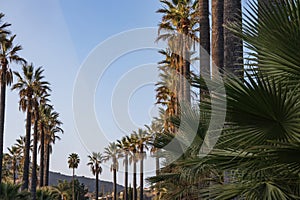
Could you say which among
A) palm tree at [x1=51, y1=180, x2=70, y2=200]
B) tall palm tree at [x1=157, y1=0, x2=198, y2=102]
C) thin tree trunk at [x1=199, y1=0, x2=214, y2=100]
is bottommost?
palm tree at [x1=51, y1=180, x2=70, y2=200]

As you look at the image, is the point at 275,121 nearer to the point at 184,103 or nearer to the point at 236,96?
the point at 236,96

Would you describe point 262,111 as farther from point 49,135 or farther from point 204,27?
point 49,135

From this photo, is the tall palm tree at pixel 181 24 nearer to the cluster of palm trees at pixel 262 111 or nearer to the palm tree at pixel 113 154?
the cluster of palm trees at pixel 262 111

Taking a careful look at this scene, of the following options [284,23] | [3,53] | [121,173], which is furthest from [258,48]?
[121,173]

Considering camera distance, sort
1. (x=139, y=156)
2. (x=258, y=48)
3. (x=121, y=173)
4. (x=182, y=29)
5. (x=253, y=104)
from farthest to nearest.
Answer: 1. (x=121, y=173)
2. (x=139, y=156)
3. (x=182, y=29)
4. (x=258, y=48)
5. (x=253, y=104)

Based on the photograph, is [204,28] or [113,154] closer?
[204,28]

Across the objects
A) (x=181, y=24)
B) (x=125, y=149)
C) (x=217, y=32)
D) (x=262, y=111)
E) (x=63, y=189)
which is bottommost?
(x=63, y=189)

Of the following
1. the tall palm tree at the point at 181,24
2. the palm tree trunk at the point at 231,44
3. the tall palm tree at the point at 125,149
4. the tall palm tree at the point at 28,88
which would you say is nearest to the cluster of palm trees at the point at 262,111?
the palm tree trunk at the point at 231,44

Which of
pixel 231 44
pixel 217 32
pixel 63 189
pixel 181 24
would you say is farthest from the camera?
pixel 63 189

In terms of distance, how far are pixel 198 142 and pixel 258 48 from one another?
307 cm

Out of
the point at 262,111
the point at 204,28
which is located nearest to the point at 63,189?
the point at 204,28

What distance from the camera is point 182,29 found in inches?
1008

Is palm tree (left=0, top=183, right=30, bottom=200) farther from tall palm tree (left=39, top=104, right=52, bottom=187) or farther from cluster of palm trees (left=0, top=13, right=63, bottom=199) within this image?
tall palm tree (left=39, top=104, right=52, bottom=187)

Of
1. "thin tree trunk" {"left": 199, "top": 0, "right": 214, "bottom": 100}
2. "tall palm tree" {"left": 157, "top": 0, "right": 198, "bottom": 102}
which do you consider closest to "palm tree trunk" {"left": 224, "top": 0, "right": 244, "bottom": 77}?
"thin tree trunk" {"left": 199, "top": 0, "right": 214, "bottom": 100}
